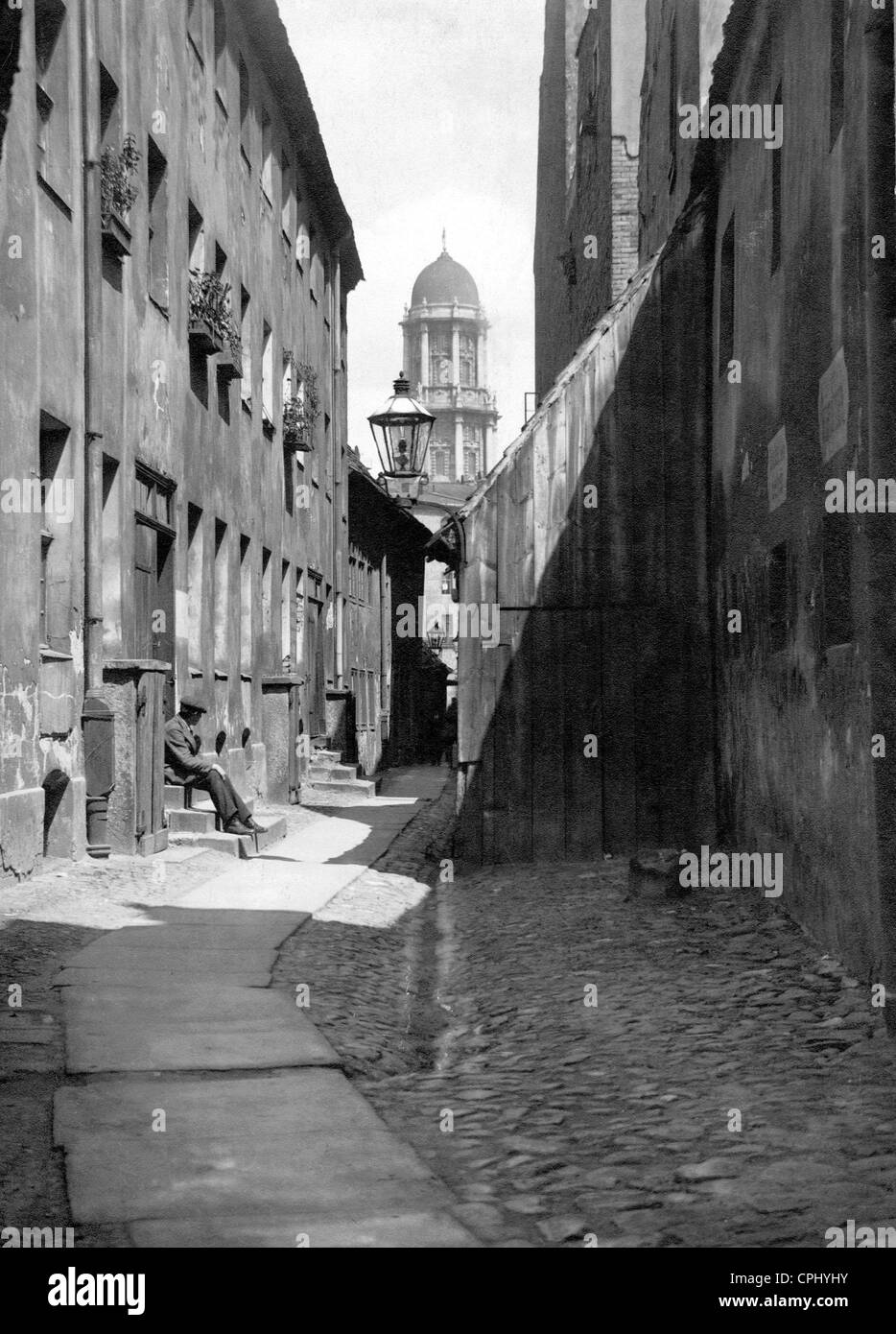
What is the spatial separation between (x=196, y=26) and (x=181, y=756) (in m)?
8.48

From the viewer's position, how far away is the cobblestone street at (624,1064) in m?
4.25

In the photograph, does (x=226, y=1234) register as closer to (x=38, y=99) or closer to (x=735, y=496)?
(x=735, y=496)

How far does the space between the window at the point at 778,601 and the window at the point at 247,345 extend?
1045 centimetres

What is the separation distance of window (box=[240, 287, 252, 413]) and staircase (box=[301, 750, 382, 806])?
5083mm

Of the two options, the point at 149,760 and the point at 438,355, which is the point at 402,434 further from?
the point at 438,355

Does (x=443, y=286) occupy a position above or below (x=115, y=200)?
above

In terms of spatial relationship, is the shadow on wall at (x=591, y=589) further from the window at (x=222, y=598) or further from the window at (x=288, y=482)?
the window at (x=288, y=482)

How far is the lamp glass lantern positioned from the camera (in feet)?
65.2

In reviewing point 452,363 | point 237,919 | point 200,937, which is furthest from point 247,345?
point 452,363

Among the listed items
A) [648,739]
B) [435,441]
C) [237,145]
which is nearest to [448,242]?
[435,441]

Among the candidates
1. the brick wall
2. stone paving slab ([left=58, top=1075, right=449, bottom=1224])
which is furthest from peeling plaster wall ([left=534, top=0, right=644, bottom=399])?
stone paving slab ([left=58, top=1075, right=449, bottom=1224])

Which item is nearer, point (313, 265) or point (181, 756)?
point (181, 756)

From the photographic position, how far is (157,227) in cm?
1514

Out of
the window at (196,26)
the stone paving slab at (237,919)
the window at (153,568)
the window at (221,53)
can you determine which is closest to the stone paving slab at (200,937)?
the stone paving slab at (237,919)
